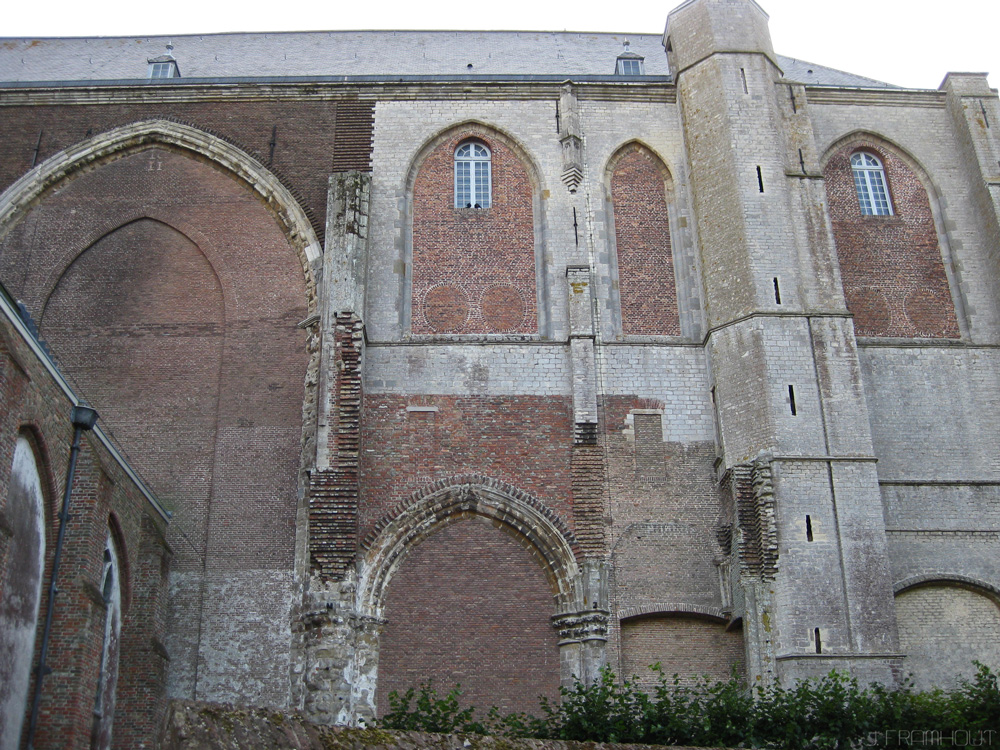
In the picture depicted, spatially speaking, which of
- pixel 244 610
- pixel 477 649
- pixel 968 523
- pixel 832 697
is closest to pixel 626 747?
pixel 832 697

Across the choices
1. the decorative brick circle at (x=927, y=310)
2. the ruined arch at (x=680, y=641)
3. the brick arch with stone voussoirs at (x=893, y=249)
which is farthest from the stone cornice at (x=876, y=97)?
the ruined arch at (x=680, y=641)

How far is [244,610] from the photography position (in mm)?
15688

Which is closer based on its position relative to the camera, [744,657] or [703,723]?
[703,723]

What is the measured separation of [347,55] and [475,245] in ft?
23.6

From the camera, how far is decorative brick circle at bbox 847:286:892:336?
17.7 m

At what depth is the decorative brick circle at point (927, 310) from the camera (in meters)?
17.8

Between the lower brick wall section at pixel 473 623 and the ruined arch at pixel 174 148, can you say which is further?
the ruined arch at pixel 174 148

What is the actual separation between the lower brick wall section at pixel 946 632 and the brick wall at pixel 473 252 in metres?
7.51

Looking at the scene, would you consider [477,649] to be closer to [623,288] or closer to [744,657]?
[744,657]

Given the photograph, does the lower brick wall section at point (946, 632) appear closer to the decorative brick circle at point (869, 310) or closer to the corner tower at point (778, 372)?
the corner tower at point (778, 372)

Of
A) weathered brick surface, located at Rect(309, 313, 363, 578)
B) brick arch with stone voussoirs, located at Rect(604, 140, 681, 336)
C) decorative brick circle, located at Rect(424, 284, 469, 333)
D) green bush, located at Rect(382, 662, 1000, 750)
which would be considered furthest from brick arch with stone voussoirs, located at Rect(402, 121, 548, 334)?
green bush, located at Rect(382, 662, 1000, 750)

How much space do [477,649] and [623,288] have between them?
6615mm

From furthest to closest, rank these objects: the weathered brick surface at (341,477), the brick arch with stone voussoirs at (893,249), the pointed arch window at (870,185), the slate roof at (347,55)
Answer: the slate roof at (347,55) → the pointed arch window at (870,185) → the brick arch with stone voussoirs at (893,249) → the weathered brick surface at (341,477)

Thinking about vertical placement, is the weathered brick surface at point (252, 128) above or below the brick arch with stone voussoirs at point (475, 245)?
above
